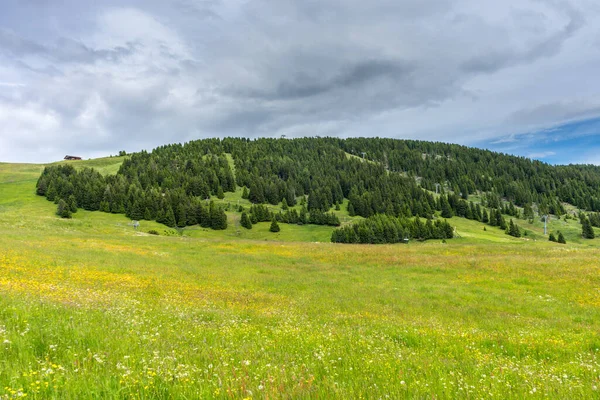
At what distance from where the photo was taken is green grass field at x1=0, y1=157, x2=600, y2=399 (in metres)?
4.26

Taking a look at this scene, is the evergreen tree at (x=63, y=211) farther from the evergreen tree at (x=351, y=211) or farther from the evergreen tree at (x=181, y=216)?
the evergreen tree at (x=351, y=211)

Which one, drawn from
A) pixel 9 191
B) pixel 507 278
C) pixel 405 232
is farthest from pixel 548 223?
pixel 9 191

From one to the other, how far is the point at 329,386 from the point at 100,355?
3.77 metres

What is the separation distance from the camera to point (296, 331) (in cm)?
895

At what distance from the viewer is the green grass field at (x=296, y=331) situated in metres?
4.26

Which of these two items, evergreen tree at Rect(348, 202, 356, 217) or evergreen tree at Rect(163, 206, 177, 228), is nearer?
evergreen tree at Rect(163, 206, 177, 228)

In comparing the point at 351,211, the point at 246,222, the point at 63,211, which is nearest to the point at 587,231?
the point at 351,211

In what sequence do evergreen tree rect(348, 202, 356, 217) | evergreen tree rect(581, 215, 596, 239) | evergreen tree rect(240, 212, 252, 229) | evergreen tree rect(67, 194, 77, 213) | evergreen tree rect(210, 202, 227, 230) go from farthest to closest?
evergreen tree rect(348, 202, 356, 217)
evergreen tree rect(581, 215, 596, 239)
evergreen tree rect(240, 212, 252, 229)
evergreen tree rect(210, 202, 227, 230)
evergreen tree rect(67, 194, 77, 213)

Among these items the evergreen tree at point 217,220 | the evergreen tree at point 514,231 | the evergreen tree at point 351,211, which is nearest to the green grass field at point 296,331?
the evergreen tree at point 217,220

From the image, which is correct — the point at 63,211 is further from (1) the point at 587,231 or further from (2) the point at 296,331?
(1) the point at 587,231

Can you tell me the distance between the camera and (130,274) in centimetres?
2088

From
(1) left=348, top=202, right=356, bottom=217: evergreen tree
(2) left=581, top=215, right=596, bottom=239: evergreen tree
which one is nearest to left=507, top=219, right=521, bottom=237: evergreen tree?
(2) left=581, top=215, right=596, bottom=239: evergreen tree

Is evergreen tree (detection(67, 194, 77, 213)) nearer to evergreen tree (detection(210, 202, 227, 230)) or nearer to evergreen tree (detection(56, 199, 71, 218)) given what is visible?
evergreen tree (detection(56, 199, 71, 218))

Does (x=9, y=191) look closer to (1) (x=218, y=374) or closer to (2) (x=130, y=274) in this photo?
(2) (x=130, y=274)
